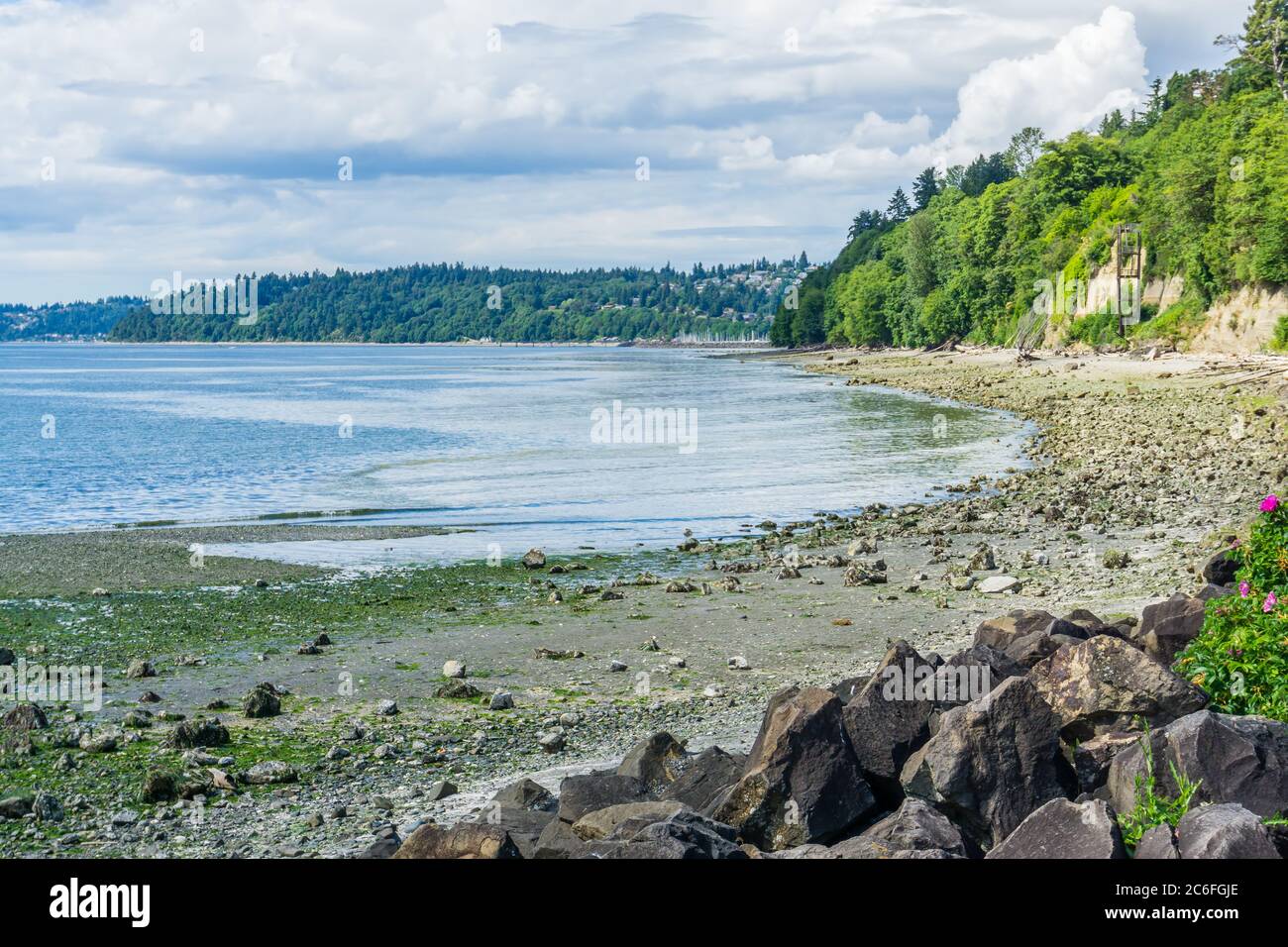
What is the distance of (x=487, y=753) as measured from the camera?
38.3 feet

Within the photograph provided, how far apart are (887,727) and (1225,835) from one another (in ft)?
9.92

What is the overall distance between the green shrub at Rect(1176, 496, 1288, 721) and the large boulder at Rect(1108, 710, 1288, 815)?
3.23 ft

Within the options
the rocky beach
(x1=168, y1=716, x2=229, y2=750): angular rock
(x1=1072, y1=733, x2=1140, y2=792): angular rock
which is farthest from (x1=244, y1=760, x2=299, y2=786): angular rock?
(x1=1072, y1=733, x2=1140, y2=792): angular rock

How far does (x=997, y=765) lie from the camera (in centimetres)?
814

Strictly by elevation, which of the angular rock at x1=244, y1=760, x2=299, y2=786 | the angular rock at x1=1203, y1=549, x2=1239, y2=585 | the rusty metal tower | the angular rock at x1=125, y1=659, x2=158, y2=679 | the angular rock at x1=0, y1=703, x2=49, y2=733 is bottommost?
the angular rock at x1=125, y1=659, x2=158, y2=679

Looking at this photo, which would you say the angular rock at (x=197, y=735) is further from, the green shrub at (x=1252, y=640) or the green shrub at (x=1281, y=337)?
the green shrub at (x=1281, y=337)

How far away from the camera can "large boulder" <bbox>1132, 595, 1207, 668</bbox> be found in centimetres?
1076

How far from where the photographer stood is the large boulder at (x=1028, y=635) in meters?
10.6

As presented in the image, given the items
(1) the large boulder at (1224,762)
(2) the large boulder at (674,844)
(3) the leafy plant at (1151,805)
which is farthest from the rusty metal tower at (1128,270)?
(2) the large boulder at (674,844)

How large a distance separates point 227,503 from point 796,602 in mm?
23135

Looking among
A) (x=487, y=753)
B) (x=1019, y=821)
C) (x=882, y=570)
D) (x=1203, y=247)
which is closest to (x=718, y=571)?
(x=882, y=570)

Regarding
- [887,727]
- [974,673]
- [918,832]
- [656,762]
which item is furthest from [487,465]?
[918,832]

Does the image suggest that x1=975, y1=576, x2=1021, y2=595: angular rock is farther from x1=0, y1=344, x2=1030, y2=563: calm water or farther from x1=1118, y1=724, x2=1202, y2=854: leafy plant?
x1=1118, y1=724, x2=1202, y2=854: leafy plant
